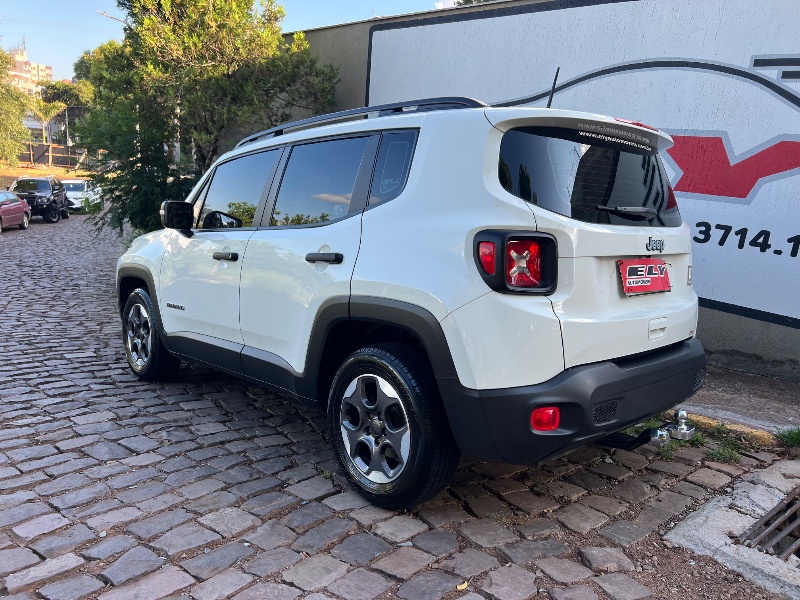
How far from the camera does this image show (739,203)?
6125mm

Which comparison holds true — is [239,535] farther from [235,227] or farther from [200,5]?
[200,5]

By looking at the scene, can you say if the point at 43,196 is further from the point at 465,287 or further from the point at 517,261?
the point at 517,261

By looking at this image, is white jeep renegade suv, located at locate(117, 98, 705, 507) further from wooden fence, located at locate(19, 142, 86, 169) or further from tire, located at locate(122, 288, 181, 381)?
wooden fence, located at locate(19, 142, 86, 169)

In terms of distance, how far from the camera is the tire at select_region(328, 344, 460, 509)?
309cm

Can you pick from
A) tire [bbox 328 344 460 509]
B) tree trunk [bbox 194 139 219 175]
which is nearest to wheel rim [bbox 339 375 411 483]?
tire [bbox 328 344 460 509]

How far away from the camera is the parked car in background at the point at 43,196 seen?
23.6 metres

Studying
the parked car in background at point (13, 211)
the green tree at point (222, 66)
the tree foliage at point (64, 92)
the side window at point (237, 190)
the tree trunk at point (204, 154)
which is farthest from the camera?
the tree foliage at point (64, 92)

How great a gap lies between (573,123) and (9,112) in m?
38.0

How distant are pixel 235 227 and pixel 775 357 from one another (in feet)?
15.7

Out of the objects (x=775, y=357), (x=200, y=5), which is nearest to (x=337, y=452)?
(x=775, y=357)

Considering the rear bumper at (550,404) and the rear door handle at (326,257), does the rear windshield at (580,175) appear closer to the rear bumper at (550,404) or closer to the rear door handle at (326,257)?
the rear bumper at (550,404)

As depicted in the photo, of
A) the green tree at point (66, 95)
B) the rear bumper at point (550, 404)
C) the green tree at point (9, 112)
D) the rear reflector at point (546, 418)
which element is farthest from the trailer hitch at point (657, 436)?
the green tree at point (66, 95)

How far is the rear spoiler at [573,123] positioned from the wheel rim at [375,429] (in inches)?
52.3

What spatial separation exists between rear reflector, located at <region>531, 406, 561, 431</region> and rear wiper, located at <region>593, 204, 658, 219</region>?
960mm
